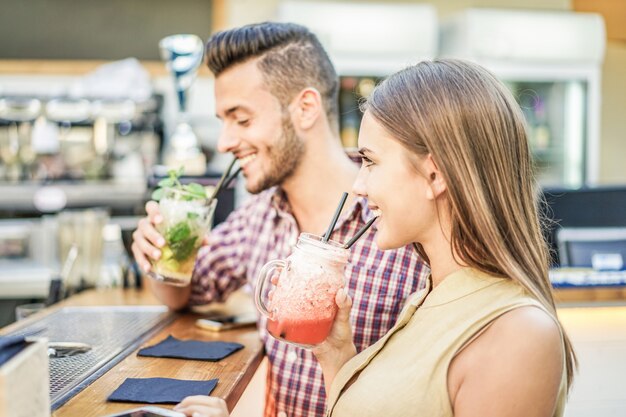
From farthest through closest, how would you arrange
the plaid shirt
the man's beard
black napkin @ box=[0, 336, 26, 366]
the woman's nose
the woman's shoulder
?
1. the man's beard
2. the plaid shirt
3. the woman's nose
4. the woman's shoulder
5. black napkin @ box=[0, 336, 26, 366]

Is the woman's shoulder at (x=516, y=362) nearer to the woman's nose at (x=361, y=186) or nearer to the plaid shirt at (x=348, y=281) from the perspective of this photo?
the woman's nose at (x=361, y=186)

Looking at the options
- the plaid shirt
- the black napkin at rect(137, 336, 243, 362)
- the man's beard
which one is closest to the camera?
the black napkin at rect(137, 336, 243, 362)

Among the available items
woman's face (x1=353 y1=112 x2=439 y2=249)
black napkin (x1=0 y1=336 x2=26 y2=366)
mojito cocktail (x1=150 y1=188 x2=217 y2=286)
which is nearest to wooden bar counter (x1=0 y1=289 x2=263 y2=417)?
mojito cocktail (x1=150 y1=188 x2=217 y2=286)

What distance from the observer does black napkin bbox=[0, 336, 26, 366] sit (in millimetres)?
948

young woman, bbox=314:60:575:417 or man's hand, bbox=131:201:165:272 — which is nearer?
young woman, bbox=314:60:575:417

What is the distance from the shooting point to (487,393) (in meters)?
1.17

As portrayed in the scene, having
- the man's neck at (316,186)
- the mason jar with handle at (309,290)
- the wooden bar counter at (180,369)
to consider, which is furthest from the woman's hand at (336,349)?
the man's neck at (316,186)

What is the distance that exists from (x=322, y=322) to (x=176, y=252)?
2.01ft

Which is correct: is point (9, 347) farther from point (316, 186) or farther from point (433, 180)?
point (316, 186)

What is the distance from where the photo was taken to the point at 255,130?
6.54ft

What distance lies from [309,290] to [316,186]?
25.3 inches

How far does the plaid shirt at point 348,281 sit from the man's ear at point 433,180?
1.61ft

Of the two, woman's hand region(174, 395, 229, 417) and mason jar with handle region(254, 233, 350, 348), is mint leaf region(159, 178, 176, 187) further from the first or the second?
woman's hand region(174, 395, 229, 417)

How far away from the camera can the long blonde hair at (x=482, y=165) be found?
1.28 metres
